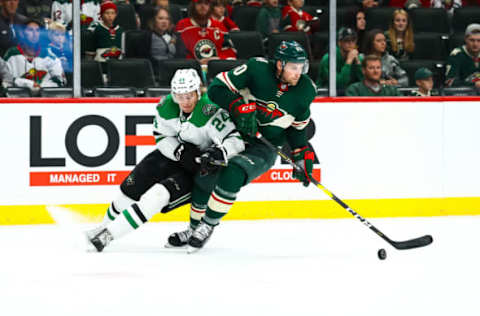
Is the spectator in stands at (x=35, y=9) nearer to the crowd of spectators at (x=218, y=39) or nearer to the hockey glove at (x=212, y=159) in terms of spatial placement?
the crowd of spectators at (x=218, y=39)

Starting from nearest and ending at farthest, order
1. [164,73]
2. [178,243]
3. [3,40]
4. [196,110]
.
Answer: [196,110] < [178,243] < [3,40] < [164,73]

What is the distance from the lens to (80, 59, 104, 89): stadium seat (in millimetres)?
5629

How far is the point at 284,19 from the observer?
20.6ft

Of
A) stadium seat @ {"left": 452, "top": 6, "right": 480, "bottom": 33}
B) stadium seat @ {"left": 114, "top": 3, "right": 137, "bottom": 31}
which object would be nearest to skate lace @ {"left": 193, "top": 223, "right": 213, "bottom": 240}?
stadium seat @ {"left": 114, "top": 3, "right": 137, "bottom": 31}

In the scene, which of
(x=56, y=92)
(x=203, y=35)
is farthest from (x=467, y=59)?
(x=56, y=92)

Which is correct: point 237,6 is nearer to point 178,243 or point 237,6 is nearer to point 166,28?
point 166,28

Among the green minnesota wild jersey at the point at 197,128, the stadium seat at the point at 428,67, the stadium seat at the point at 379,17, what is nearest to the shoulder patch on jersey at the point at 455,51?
the stadium seat at the point at 428,67

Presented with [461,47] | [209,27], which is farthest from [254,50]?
[461,47]

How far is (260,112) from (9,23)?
6.00ft

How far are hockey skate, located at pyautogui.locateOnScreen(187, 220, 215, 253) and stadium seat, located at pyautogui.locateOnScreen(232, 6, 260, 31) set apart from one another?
2081mm

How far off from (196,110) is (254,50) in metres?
1.69

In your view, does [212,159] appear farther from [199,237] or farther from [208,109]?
[199,237]

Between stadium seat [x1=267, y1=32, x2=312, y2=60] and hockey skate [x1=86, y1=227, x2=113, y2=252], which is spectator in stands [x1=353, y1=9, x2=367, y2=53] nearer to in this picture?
stadium seat [x1=267, y1=32, x2=312, y2=60]

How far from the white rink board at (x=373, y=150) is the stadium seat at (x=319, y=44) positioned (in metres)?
0.35
